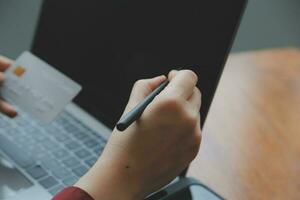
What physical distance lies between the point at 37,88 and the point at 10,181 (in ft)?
0.55

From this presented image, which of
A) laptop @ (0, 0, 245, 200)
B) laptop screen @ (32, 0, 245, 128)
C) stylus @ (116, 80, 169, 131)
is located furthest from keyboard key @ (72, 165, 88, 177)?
stylus @ (116, 80, 169, 131)

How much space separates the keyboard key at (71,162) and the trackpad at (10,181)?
2.9 inches

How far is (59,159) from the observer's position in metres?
0.73

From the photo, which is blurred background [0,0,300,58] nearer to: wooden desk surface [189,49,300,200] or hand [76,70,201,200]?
wooden desk surface [189,49,300,200]

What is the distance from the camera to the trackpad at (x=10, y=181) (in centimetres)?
64

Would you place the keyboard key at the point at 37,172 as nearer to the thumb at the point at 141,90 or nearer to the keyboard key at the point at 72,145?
the keyboard key at the point at 72,145

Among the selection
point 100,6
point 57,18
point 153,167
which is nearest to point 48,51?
point 57,18

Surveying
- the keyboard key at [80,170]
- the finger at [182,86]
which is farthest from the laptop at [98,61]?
the finger at [182,86]

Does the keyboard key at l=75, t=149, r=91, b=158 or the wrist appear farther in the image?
the keyboard key at l=75, t=149, r=91, b=158

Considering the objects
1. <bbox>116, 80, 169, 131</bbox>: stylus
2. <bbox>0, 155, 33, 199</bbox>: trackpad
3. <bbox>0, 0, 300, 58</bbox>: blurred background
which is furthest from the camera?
<bbox>0, 0, 300, 58</bbox>: blurred background

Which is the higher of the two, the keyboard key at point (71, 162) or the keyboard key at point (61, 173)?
the keyboard key at point (71, 162)

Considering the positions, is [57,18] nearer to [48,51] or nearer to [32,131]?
[48,51]

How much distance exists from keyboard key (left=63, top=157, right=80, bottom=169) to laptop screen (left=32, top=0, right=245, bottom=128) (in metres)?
0.10

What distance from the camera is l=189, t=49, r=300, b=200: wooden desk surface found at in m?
0.78
